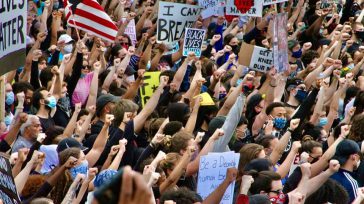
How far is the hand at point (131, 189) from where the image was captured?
387cm

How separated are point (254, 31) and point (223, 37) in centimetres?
46

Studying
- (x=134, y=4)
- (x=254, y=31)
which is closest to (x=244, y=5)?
(x=254, y=31)

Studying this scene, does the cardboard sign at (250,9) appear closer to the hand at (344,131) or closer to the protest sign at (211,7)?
the protest sign at (211,7)

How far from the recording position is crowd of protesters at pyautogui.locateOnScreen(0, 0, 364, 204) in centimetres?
777

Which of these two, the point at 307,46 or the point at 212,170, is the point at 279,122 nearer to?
the point at 212,170

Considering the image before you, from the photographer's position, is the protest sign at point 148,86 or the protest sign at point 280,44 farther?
the protest sign at point 280,44

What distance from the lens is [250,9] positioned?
16.8 metres

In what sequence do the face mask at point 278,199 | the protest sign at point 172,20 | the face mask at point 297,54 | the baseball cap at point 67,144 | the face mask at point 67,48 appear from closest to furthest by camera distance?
the face mask at point 278,199 → the baseball cap at point 67,144 → the face mask at point 67,48 → the protest sign at point 172,20 → the face mask at point 297,54

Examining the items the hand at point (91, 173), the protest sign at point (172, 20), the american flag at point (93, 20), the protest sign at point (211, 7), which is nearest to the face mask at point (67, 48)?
the american flag at point (93, 20)

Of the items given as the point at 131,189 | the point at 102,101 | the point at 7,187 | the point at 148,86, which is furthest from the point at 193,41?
the point at 131,189

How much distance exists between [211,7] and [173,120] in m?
6.00

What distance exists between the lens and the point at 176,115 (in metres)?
10.7

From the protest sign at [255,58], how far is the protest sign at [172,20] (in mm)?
1110

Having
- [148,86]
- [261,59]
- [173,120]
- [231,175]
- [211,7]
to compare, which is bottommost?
[211,7]
